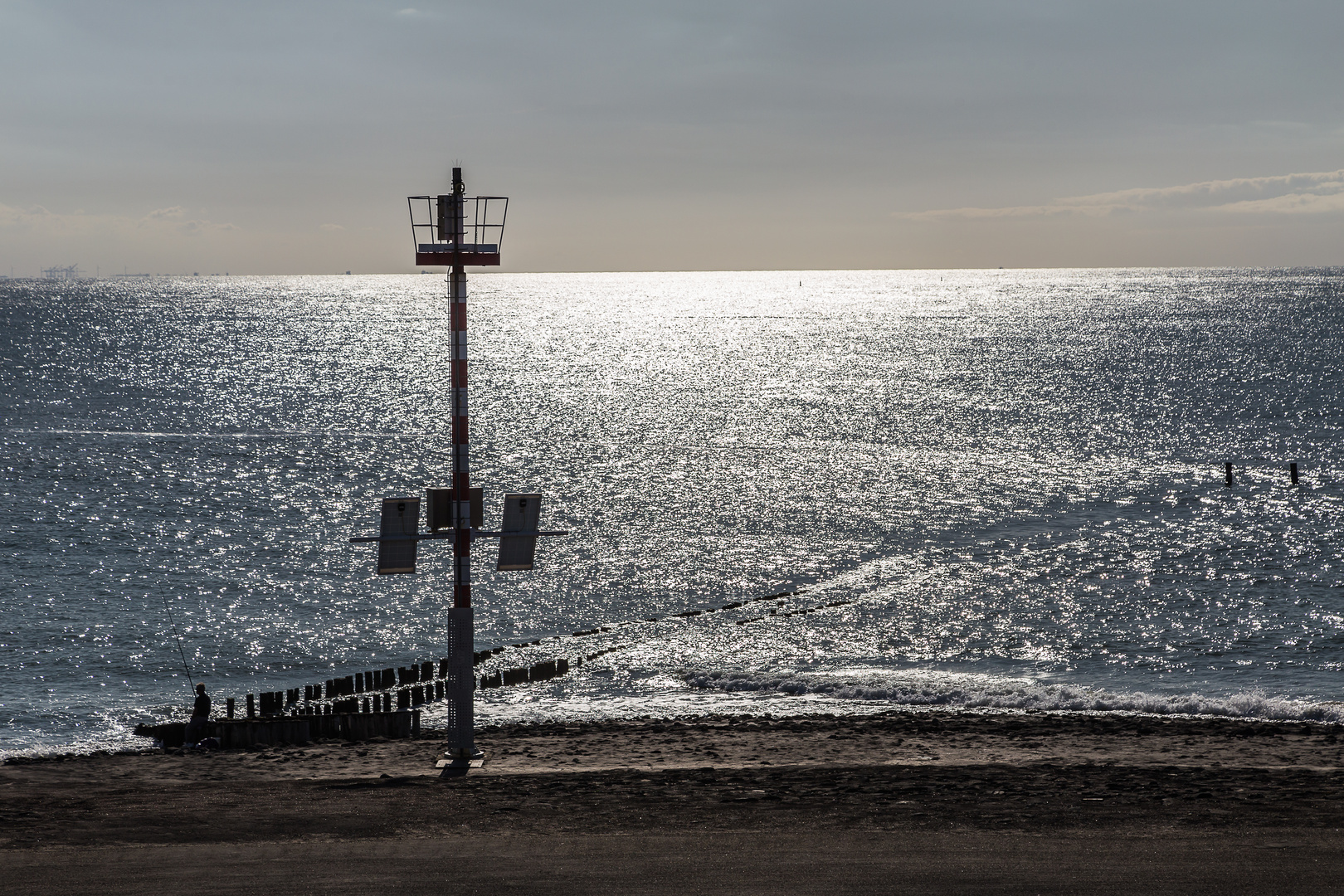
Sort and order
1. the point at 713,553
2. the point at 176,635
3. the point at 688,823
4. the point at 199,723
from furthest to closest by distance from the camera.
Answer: the point at 713,553, the point at 176,635, the point at 199,723, the point at 688,823

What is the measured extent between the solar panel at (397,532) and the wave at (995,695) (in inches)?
549

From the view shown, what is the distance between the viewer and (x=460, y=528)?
19.0m

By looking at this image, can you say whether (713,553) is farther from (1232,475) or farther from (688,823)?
(1232,475)

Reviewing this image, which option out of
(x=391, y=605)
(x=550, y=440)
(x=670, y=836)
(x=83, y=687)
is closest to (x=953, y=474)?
(x=550, y=440)

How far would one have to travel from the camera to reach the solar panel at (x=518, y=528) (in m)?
19.0

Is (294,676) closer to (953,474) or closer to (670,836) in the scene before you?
(670,836)

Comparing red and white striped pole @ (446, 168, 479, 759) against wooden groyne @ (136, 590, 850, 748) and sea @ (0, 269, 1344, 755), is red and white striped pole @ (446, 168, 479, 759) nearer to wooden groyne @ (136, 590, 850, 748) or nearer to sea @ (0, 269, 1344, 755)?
wooden groyne @ (136, 590, 850, 748)

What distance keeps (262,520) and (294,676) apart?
Answer: 2290 cm

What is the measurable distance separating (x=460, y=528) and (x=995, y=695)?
17369 millimetres

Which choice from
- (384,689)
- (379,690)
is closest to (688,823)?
(384,689)

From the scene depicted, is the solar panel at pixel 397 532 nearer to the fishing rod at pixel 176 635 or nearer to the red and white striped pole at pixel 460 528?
the red and white striped pole at pixel 460 528

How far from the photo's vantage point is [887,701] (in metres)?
29.3

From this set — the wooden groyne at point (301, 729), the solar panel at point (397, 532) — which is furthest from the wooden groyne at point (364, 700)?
the solar panel at point (397, 532)

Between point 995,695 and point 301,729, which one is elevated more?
point 301,729
